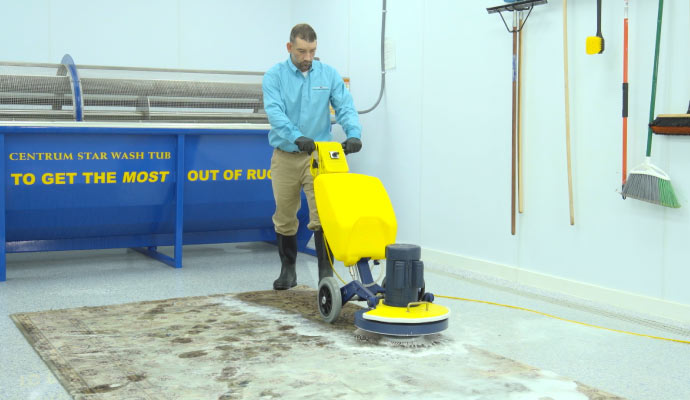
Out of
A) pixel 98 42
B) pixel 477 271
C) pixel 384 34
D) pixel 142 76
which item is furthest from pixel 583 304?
pixel 98 42

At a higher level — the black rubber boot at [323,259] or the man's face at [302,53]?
the man's face at [302,53]

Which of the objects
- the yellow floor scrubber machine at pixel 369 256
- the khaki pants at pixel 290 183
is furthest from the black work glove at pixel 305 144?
the khaki pants at pixel 290 183

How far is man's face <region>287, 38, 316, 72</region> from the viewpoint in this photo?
3.62 m

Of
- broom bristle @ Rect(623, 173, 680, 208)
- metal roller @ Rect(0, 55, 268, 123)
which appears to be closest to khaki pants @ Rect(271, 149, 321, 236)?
metal roller @ Rect(0, 55, 268, 123)

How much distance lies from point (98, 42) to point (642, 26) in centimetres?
418

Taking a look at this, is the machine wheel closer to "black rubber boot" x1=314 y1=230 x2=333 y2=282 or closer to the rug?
the rug

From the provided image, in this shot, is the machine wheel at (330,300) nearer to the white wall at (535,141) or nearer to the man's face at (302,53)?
the man's face at (302,53)

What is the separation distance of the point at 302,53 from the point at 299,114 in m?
0.32

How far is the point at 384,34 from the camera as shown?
5.29 metres

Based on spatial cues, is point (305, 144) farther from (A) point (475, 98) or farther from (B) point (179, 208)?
(B) point (179, 208)

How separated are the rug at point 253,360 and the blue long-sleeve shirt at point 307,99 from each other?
901 mm

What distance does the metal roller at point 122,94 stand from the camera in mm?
4516

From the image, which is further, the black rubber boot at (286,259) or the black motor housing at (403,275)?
the black rubber boot at (286,259)

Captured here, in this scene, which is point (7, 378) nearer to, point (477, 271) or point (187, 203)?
point (187, 203)
